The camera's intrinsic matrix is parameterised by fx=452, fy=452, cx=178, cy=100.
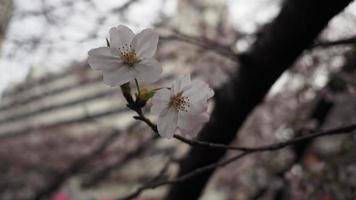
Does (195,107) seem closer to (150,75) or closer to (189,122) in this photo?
(189,122)

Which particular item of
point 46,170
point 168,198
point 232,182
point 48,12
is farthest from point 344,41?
point 46,170

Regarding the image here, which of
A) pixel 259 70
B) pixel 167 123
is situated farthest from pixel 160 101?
pixel 259 70

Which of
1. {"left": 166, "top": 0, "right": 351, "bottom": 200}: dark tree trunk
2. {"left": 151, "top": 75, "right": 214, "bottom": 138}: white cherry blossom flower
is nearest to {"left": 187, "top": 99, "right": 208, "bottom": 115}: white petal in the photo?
{"left": 151, "top": 75, "right": 214, "bottom": 138}: white cherry blossom flower

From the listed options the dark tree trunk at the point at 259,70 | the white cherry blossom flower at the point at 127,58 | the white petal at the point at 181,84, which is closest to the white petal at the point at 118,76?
the white cherry blossom flower at the point at 127,58

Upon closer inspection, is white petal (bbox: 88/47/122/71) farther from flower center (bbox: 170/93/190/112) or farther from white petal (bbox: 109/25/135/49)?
flower center (bbox: 170/93/190/112)

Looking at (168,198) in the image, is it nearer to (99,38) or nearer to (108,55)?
(99,38)

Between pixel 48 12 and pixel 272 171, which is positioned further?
pixel 272 171

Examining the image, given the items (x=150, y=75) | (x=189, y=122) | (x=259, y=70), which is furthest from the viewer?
(x=259, y=70)
